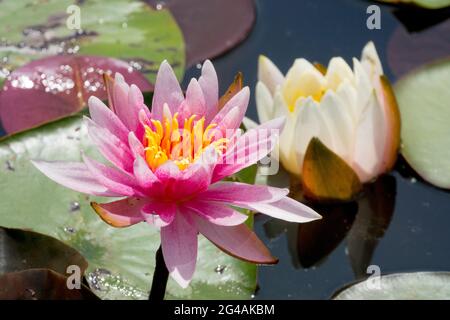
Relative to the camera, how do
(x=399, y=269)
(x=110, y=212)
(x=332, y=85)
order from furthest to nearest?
(x=332, y=85) → (x=399, y=269) → (x=110, y=212)

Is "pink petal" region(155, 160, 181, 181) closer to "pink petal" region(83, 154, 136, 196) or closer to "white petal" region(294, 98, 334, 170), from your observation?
"pink petal" region(83, 154, 136, 196)

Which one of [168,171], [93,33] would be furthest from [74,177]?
[93,33]

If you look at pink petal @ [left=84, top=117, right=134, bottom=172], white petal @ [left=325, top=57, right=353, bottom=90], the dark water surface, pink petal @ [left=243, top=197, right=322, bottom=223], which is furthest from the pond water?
pink petal @ [left=84, top=117, right=134, bottom=172]

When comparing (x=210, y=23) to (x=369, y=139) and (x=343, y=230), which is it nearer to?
(x=369, y=139)

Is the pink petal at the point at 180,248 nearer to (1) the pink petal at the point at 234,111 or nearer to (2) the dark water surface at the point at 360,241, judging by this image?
(1) the pink petal at the point at 234,111

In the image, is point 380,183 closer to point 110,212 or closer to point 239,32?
point 239,32

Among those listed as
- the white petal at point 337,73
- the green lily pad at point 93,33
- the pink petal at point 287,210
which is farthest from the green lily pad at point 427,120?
the pink petal at point 287,210

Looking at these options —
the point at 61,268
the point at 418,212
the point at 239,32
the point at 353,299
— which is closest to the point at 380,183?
the point at 418,212
